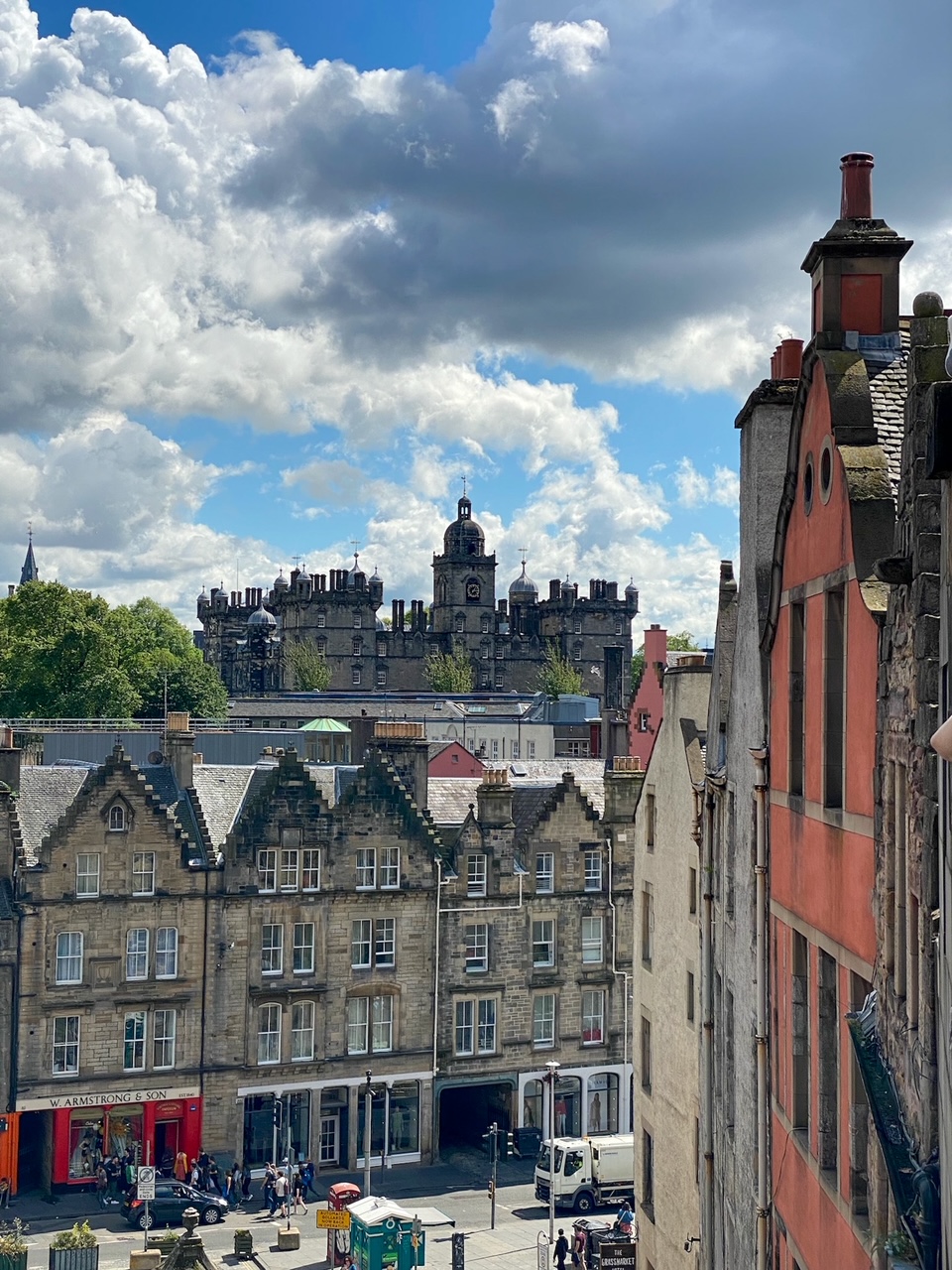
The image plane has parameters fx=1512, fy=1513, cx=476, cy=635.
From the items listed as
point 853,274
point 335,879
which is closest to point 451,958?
point 335,879

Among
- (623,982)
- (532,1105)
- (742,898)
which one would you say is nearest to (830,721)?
(742,898)

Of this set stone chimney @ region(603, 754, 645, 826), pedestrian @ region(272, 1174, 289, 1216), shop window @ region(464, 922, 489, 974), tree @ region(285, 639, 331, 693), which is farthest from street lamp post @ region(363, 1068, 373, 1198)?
tree @ region(285, 639, 331, 693)

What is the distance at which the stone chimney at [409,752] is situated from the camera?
49812 millimetres

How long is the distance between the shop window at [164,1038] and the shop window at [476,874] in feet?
33.3

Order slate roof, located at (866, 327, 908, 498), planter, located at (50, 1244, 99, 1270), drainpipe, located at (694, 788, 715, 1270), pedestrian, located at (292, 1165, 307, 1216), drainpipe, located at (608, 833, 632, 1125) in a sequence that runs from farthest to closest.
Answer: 1. drainpipe, located at (608, 833, 632, 1125)
2. pedestrian, located at (292, 1165, 307, 1216)
3. planter, located at (50, 1244, 99, 1270)
4. drainpipe, located at (694, 788, 715, 1270)
5. slate roof, located at (866, 327, 908, 498)

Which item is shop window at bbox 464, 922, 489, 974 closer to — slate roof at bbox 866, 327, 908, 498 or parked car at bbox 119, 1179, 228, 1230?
parked car at bbox 119, 1179, 228, 1230

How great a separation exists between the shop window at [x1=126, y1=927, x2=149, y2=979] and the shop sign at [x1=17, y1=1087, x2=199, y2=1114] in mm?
3337

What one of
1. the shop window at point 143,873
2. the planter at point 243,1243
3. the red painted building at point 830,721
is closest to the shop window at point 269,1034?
the shop window at point 143,873

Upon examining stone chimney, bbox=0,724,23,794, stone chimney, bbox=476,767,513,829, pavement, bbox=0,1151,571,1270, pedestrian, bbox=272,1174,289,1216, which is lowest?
pavement, bbox=0,1151,571,1270

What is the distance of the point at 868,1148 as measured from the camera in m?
10.8

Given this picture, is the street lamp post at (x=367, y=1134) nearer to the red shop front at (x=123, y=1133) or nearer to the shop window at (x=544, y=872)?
the red shop front at (x=123, y=1133)

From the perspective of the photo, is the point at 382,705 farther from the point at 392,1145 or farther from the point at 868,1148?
the point at 868,1148

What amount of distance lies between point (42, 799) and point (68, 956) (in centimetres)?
486

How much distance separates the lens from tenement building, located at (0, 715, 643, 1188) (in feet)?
145
